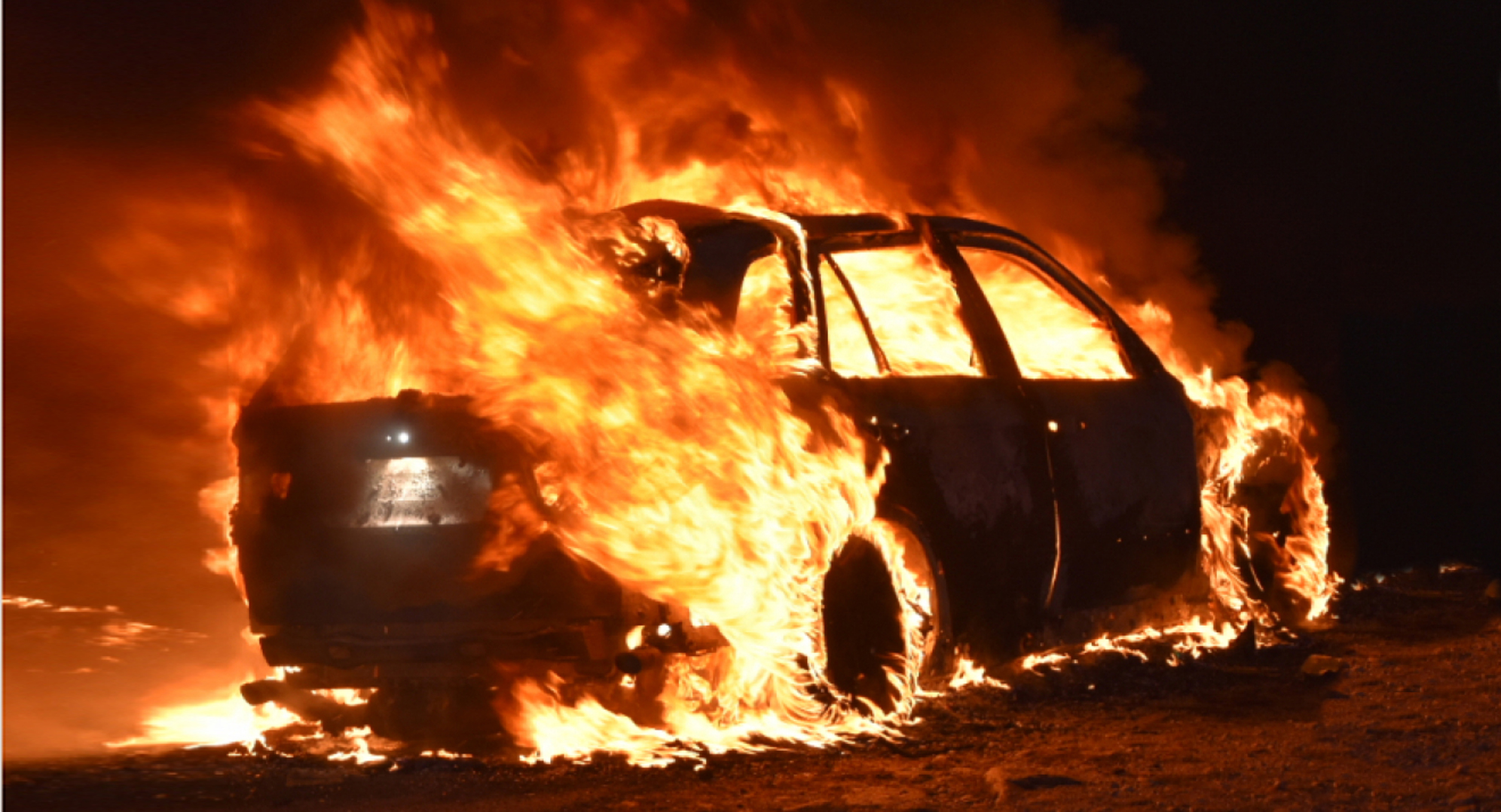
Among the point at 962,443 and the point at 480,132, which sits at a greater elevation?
the point at 480,132

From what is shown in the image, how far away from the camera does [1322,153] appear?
13562 mm

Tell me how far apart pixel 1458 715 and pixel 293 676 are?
14.1 ft

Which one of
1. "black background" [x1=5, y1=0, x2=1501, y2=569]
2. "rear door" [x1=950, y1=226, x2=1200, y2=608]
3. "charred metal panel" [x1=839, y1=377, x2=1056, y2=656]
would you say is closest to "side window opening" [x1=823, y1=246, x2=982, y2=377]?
"rear door" [x1=950, y1=226, x2=1200, y2=608]

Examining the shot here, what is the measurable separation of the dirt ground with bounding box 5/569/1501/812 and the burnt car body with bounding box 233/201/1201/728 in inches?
12.7

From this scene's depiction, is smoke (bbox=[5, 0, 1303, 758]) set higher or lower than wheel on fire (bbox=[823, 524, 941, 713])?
higher

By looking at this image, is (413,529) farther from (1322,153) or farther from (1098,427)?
(1322,153)

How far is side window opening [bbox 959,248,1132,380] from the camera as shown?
7.88 meters

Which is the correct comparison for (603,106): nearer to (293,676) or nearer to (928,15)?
(928,15)

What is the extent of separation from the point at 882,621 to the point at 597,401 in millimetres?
1425

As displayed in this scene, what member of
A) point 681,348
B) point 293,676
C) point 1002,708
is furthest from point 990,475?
point 293,676

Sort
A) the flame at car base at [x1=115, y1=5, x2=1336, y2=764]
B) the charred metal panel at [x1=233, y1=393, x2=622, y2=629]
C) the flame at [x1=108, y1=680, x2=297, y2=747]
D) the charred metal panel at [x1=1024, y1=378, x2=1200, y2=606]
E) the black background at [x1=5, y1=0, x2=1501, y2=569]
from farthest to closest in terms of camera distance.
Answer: the black background at [x1=5, y1=0, x2=1501, y2=569], the charred metal panel at [x1=1024, y1=378, x2=1200, y2=606], the flame at [x1=108, y1=680, x2=297, y2=747], the flame at car base at [x1=115, y1=5, x2=1336, y2=764], the charred metal panel at [x1=233, y1=393, x2=622, y2=629]

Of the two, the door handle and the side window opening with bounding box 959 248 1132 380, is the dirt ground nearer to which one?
the door handle

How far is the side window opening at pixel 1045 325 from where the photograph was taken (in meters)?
7.88

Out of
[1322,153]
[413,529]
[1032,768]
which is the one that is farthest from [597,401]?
[1322,153]
